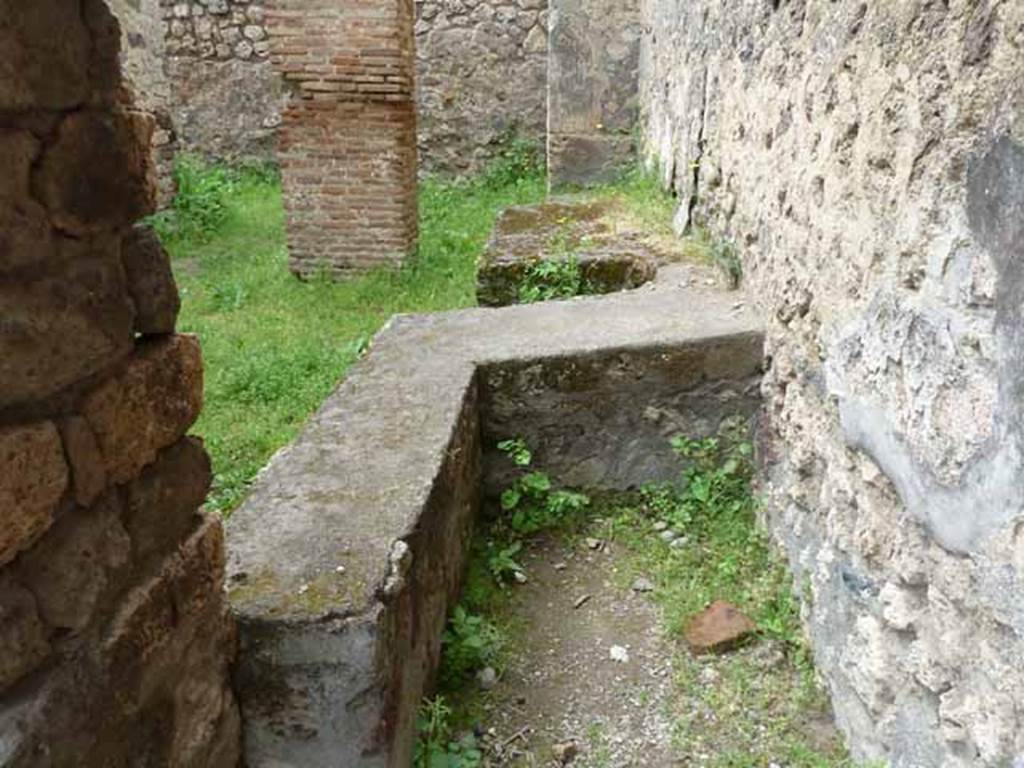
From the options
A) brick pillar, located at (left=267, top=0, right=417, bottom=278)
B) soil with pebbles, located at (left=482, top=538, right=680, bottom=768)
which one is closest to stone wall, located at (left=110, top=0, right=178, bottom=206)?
brick pillar, located at (left=267, top=0, right=417, bottom=278)

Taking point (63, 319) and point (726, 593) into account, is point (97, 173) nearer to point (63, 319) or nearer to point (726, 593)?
point (63, 319)

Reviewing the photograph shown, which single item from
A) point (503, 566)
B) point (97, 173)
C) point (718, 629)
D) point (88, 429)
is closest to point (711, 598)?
point (718, 629)

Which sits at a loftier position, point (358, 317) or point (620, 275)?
point (620, 275)

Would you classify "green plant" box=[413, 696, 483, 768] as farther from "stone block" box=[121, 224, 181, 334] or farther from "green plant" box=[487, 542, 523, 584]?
"stone block" box=[121, 224, 181, 334]

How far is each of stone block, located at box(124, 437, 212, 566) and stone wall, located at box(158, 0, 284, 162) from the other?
371 inches

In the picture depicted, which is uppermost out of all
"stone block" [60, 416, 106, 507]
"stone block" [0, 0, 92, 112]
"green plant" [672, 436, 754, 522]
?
"stone block" [0, 0, 92, 112]

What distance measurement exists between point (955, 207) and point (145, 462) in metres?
1.41

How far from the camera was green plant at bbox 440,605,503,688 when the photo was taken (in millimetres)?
2326

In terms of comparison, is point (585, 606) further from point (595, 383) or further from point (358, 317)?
point (358, 317)

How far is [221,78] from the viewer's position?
1042 centimetres

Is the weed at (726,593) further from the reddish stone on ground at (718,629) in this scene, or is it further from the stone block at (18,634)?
the stone block at (18,634)

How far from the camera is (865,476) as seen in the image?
1935 millimetres

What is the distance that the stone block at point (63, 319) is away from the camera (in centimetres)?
105

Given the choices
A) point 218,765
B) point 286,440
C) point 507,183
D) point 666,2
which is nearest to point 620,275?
point 286,440
